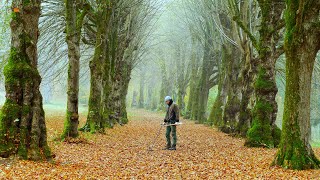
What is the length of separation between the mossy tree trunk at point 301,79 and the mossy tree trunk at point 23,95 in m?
5.51

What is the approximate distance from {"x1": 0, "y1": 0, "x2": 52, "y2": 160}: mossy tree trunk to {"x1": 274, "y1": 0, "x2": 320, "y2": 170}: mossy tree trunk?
5512mm

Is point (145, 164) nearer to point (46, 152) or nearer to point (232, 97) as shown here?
point (46, 152)

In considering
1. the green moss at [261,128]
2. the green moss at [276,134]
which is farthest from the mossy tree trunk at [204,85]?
the green moss at [261,128]

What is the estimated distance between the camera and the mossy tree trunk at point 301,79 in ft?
28.1

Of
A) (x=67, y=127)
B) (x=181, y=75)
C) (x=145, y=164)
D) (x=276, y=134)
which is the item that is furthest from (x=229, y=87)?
(x=181, y=75)

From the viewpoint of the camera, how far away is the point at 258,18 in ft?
57.5

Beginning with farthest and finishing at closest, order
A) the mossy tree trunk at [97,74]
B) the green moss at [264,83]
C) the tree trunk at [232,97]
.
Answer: the tree trunk at [232,97]
the mossy tree trunk at [97,74]
the green moss at [264,83]

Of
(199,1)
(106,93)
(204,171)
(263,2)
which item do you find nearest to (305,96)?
(204,171)

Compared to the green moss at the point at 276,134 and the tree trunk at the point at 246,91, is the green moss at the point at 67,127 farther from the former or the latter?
the tree trunk at the point at 246,91

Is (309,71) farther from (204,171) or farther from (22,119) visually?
(22,119)

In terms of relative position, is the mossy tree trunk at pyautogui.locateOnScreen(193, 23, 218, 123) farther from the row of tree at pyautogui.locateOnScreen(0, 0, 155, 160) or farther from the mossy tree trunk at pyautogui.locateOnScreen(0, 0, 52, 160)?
the mossy tree trunk at pyautogui.locateOnScreen(0, 0, 52, 160)

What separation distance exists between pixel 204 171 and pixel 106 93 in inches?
461

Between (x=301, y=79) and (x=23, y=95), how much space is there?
6210 millimetres

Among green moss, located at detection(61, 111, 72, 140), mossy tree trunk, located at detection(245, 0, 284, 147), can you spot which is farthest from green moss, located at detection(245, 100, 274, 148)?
green moss, located at detection(61, 111, 72, 140)
